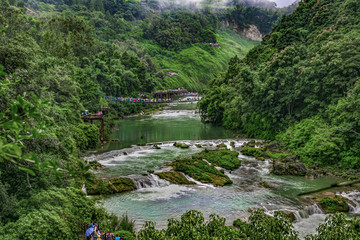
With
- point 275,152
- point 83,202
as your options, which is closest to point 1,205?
point 83,202

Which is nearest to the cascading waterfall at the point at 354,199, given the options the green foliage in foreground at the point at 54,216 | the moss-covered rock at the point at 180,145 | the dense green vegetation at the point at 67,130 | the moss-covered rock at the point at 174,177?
the dense green vegetation at the point at 67,130

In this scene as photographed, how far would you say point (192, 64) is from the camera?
127812 millimetres

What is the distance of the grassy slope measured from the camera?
112875 millimetres

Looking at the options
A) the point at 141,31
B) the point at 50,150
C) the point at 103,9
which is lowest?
the point at 50,150

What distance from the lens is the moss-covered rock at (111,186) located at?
19906 millimetres

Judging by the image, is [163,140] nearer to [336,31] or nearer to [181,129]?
[181,129]

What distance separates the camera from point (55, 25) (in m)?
63.3

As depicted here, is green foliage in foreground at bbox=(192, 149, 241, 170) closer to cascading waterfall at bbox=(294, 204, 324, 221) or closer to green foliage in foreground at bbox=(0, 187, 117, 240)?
cascading waterfall at bbox=(294, 204, 324, 221)

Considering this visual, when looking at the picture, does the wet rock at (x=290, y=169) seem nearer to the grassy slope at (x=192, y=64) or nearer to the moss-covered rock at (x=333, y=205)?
the moss-covered rock at (x=333, y=205)

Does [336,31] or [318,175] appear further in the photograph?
[336,31]

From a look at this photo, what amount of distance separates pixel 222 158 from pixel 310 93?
1399 centimetres

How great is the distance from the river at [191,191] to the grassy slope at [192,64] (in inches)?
2619

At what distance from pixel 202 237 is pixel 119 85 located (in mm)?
53372

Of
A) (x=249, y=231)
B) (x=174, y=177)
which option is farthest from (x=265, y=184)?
(x=249, y=231)
